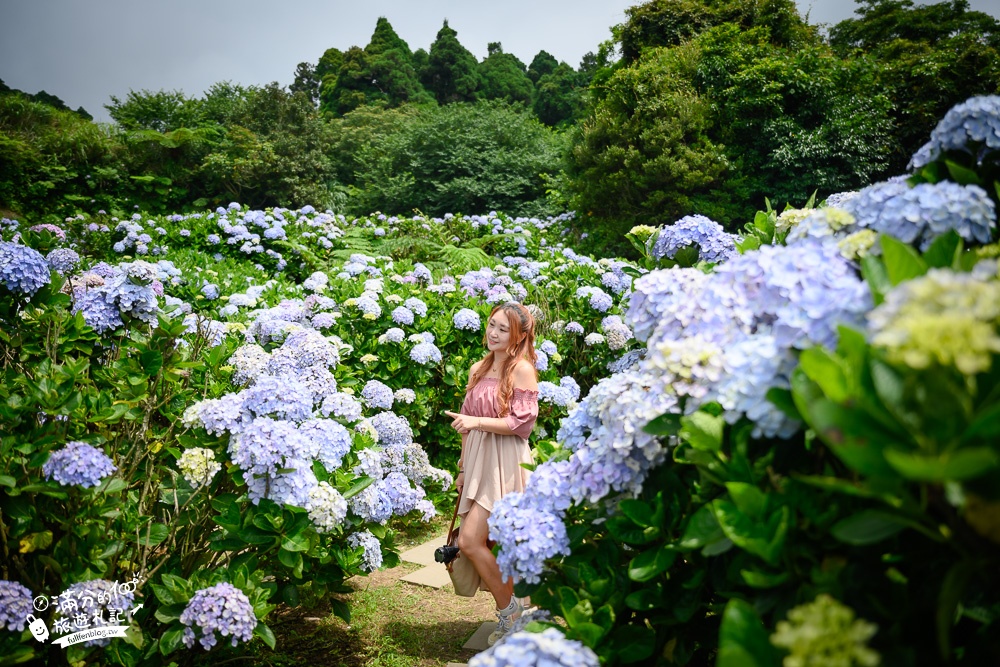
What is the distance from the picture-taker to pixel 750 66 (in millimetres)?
10312

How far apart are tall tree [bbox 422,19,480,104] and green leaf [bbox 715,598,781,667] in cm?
3503

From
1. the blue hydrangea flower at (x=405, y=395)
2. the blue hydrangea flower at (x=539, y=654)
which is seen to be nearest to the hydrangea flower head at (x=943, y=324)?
the blue hydrangea flower at (x=539, y=654)

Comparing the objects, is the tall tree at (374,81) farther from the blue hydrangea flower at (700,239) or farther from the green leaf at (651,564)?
the green leaf at (651,564)

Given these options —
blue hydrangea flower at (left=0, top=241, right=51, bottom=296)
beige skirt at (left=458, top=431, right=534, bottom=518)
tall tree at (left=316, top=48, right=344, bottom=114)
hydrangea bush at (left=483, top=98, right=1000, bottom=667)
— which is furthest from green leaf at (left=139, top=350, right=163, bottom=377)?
tall tree at (left=316, top=48, right=344, bottom=114)

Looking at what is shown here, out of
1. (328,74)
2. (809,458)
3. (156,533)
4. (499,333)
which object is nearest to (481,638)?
(499,333)

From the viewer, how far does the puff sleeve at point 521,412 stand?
10.3 ft

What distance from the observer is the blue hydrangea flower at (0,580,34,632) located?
174cm

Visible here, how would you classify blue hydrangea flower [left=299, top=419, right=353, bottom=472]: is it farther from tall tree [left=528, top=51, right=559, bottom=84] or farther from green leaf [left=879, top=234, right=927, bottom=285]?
tall tree [left=528, top=51, right=559, bottom=84]

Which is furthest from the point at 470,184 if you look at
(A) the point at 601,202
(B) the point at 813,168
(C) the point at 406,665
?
(C) the point at 406,665

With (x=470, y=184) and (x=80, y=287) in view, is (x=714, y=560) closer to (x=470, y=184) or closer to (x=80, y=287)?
(x=80, y=287)

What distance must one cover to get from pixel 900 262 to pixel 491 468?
7.96ft

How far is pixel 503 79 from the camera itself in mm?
34750

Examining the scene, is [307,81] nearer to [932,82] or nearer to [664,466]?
[932,82]

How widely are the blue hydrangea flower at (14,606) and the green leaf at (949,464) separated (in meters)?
2.24
